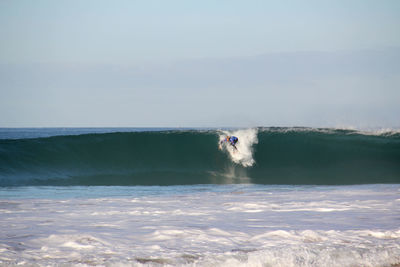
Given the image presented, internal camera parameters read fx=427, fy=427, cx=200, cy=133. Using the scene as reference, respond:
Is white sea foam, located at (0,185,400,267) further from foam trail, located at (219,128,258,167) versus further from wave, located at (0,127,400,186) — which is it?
foam trail, located at (219,128,258,167)

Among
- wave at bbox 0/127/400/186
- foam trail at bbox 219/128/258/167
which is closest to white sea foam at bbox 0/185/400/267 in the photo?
wave at bbox 0/127/400/186

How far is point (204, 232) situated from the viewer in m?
4.40

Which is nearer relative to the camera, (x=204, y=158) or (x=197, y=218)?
(x=197, y=218)

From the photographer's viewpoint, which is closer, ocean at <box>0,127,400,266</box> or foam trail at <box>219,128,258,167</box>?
ocean at <box>0,127,400,266</box>

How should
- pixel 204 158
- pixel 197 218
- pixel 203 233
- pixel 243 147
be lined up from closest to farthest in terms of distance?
pixel 203 233 < pixel 197 218 < pixel 204 158 < pixel 243 147

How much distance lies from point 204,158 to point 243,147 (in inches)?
73.2

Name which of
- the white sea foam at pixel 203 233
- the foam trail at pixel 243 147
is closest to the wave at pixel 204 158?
the foam trail at pixel 243 147

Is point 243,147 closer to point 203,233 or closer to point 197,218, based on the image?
point 197,218

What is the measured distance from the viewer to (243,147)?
17.1 metres

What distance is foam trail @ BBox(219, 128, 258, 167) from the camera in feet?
51.2

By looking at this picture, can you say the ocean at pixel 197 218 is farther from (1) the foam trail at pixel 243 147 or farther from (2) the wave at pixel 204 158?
(1) the foam trail at pixel 243 147

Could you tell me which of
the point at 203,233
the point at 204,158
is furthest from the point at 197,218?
the point at 204,158

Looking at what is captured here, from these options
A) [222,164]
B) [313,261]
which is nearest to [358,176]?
[222,164]

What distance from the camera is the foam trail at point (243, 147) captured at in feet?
51.2
